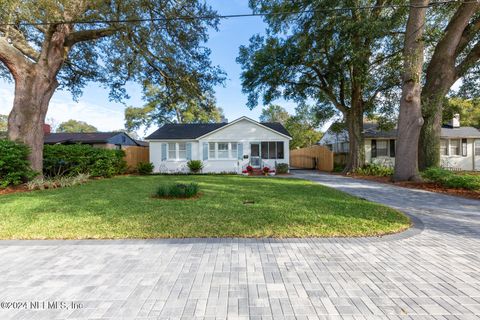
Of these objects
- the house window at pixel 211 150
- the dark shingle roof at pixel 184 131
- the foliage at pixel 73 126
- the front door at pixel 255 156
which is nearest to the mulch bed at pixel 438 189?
the front door at pixel 255 156

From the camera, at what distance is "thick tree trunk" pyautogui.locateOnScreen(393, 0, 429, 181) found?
10914 mm

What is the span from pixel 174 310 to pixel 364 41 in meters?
15.9

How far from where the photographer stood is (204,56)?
37.1 feet

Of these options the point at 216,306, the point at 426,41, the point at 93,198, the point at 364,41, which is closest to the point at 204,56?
the point at 93,198

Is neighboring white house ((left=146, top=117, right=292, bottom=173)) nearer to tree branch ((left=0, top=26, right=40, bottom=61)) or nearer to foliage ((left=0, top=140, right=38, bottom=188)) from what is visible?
tree branch ((left=0, top=26, right=40, bottom=61))

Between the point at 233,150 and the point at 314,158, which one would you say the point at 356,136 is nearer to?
the point at 314,158

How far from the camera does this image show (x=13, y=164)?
1008 centimetres

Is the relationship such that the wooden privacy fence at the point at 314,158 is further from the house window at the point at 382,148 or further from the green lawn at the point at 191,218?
the green lawn at the point at 191,218

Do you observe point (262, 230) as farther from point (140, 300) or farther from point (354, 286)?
point (140, 300)

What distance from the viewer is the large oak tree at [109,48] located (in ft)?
29.8

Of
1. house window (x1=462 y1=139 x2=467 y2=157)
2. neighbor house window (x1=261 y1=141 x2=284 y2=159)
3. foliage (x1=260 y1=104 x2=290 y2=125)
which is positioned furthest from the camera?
foliage (x1=260 y1=104 x2=290 y2=125)

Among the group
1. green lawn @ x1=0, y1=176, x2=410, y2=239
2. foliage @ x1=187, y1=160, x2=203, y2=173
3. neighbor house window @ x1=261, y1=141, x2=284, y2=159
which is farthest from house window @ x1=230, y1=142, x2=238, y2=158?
green lawn @ x1=0, y1=176, x2=410, y2=239

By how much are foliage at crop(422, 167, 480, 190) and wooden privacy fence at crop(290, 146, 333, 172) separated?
10372mm

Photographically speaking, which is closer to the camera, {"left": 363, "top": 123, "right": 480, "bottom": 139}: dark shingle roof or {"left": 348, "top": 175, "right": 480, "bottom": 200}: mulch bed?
{"left": 348, "top": 175, "right": 480, "bottom": 200}: mulch bed
